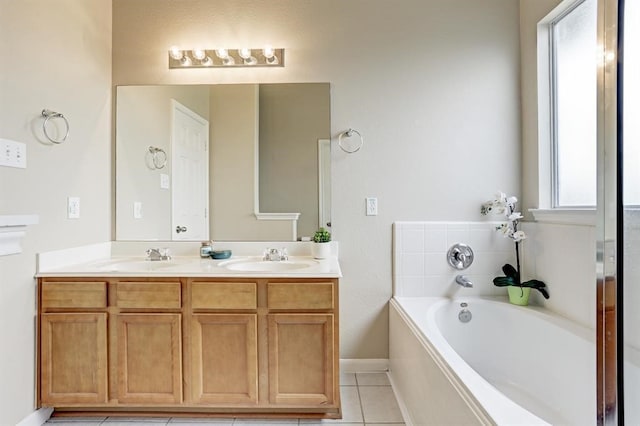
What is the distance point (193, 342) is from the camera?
5.82 feet

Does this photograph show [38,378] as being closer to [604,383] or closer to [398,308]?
[398,308]

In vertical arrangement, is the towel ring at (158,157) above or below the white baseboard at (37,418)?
above

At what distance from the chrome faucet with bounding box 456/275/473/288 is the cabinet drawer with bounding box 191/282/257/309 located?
4.34ft

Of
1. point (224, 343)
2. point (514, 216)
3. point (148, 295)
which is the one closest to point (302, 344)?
point (224, 343)

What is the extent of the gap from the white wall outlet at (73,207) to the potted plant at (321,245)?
1.41 m

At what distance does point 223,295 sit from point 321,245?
71 centimetres

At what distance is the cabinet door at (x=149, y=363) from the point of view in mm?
1772

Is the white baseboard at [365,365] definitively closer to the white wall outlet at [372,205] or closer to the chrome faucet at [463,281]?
the chrome faucet at [463,281]

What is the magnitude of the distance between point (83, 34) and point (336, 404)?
256cm

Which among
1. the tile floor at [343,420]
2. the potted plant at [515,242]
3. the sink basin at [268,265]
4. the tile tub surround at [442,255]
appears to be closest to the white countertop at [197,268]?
the sink basin at [268,265]

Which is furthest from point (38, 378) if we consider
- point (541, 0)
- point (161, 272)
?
point (541, 0)

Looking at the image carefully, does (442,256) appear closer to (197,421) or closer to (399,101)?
(399,101)

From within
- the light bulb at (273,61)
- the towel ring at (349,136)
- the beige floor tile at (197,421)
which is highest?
the light bulb at (273,61)

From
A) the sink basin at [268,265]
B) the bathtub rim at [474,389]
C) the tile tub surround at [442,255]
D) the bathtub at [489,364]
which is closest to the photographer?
the bathtub rim at [474,389]
